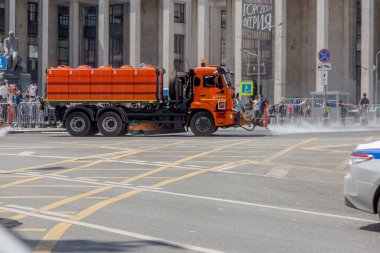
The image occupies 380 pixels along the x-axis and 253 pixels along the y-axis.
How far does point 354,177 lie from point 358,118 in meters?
37.1

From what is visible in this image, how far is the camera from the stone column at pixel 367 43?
2613 inches

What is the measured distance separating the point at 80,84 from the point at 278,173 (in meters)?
16.3

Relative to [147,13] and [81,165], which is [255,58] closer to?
[147,13]

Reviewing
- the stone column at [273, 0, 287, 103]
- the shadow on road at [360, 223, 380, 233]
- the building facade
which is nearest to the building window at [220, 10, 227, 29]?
the building facade

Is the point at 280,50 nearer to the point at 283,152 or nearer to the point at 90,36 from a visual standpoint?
the point at 90,36

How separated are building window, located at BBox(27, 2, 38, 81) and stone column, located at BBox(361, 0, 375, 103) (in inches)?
1418

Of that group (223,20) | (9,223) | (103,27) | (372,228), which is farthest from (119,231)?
(223,20)

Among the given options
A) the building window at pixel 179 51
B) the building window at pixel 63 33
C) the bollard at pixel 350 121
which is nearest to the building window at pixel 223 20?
the building window at pixel 179 51

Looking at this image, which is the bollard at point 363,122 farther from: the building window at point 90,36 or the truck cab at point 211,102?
the building window at point 90,36

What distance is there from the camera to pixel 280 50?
66.5 metres

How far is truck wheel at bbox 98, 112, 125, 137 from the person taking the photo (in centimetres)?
2947

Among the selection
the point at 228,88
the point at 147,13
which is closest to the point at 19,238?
the point at 228,88

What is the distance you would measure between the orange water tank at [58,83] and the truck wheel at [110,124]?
1865 mm

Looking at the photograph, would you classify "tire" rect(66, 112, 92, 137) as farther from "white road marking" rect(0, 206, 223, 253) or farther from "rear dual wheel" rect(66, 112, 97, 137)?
"white road marking" rect(0, 206, 223, 253)
